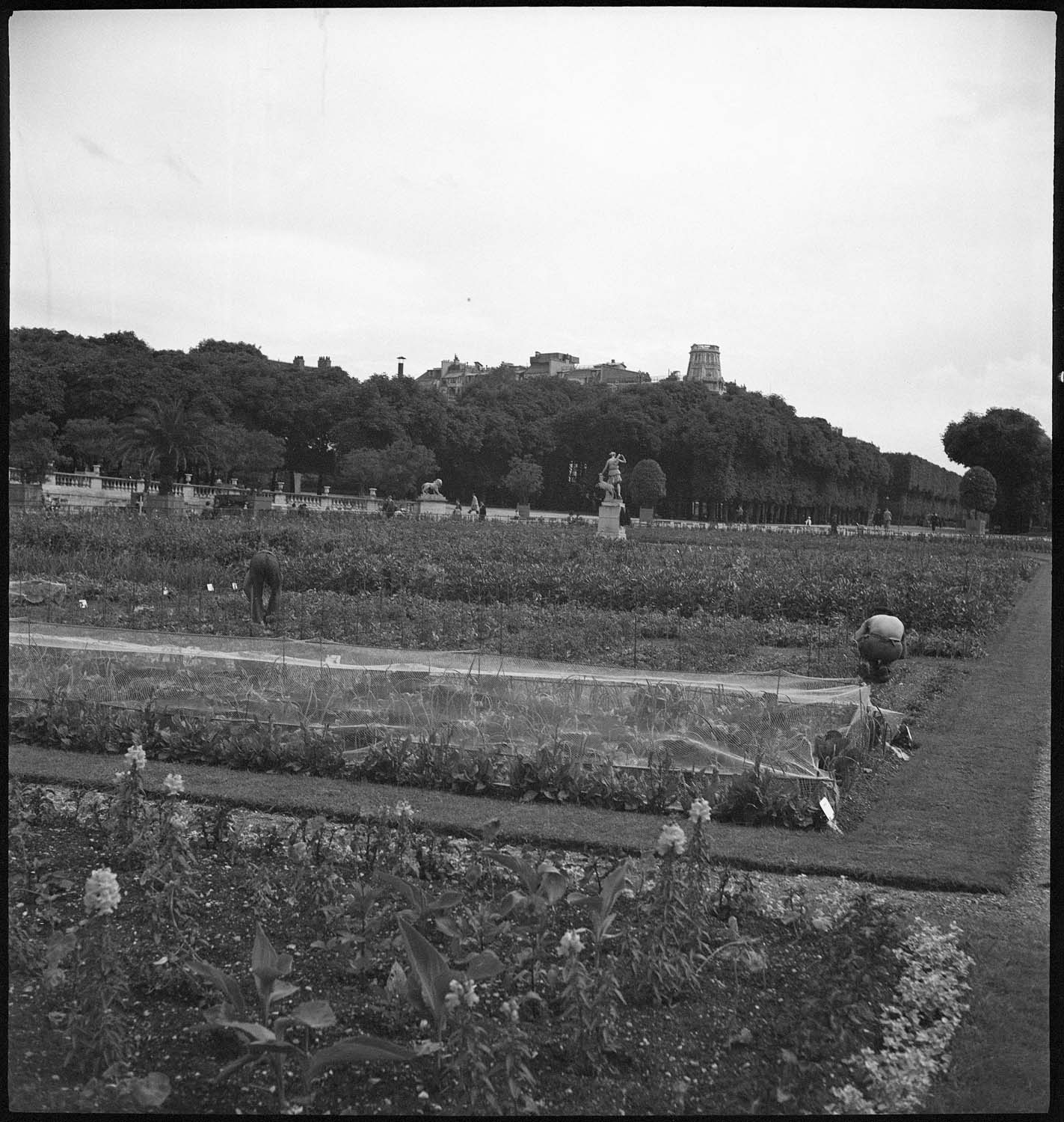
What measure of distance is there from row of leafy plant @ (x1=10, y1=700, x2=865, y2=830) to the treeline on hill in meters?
23.8

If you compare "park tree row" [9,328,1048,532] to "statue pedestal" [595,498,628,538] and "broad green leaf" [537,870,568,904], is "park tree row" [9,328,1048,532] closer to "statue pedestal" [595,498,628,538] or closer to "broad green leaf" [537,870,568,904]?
"statue pedestal" [595,498,628,538]

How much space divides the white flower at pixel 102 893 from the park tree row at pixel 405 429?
2670cm

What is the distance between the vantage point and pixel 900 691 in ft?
32.3

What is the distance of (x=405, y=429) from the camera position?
129 ft

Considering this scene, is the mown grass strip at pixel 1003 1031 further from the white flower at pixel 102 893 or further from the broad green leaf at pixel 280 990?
the white flower at pixel 102 893

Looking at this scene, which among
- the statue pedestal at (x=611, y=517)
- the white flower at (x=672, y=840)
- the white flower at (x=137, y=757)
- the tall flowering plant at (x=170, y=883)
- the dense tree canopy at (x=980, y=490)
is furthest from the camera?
the statue pedestal at (x=611, y=517)

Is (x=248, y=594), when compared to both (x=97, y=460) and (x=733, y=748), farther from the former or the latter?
(x=97, y=460)

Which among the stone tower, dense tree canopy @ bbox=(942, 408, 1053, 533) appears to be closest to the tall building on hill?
the stone tower

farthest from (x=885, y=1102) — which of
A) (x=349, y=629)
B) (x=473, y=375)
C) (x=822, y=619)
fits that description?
(x=473, y=375)

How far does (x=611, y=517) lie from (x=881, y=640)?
2074cm

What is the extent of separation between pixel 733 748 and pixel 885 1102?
3.41m

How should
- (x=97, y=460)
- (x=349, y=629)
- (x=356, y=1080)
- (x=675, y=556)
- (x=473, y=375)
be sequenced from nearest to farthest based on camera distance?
(x=356, y=1080)
(x=349, y=629)
(x=675, y=556)
(x=97, y=460)
(x=473, y=375)

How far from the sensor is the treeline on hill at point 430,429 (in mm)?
35000

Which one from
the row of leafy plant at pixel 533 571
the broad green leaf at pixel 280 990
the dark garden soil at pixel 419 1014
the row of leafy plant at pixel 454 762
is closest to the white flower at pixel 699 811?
the dark garden soil at pixel 419 1014
